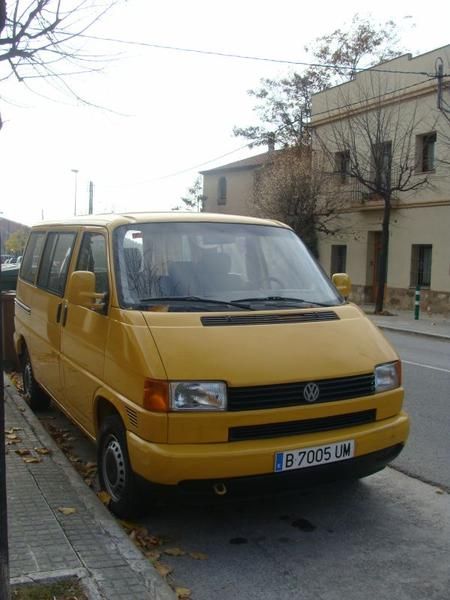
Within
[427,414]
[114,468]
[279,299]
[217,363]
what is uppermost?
[279,299]

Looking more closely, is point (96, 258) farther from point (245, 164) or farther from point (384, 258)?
point (245, 164)

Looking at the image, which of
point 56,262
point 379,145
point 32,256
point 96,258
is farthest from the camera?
point 379,145

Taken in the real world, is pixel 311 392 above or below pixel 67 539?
above

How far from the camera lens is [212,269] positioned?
4.59 m

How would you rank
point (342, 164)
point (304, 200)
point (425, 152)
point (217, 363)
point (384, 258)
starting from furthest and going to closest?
point (304, 200)
point (342, 164)
point (425, 152)
point (384, 258)
point (217, 363)

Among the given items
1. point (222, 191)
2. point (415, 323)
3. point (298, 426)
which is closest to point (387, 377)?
point (298, 426)

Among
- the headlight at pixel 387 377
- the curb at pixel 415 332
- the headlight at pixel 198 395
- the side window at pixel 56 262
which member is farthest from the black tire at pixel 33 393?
the curb at pixel 415 332

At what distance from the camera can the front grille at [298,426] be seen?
3.66 m

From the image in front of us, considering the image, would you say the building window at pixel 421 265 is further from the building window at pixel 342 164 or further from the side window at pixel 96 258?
the side window at pixel 96 258

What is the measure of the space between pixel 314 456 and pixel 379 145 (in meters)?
21.2

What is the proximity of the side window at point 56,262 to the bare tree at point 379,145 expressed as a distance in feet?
55.9

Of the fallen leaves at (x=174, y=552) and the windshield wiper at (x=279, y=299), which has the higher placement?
the windshield wiper at (x=279, y=299)

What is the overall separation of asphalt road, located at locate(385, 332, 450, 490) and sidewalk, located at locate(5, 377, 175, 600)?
2.60m

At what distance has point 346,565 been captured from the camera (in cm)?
363
